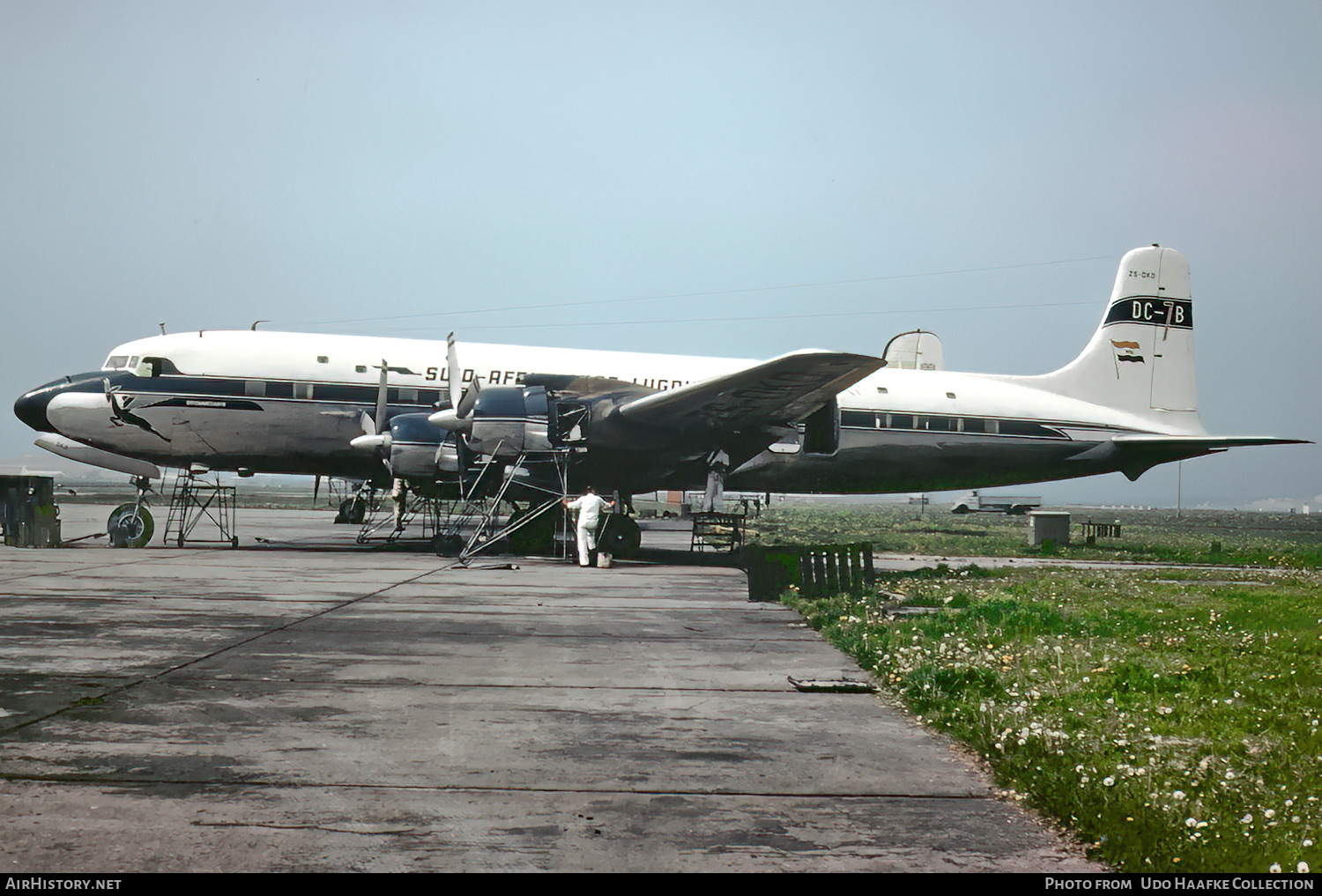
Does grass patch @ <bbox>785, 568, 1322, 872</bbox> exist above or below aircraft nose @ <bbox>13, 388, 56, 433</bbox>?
below

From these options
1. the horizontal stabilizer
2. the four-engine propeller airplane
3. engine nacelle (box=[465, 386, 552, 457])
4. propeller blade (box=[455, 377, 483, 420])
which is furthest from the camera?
the horizontal stabilizer

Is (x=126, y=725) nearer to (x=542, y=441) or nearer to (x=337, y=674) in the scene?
(x=337, y=674)

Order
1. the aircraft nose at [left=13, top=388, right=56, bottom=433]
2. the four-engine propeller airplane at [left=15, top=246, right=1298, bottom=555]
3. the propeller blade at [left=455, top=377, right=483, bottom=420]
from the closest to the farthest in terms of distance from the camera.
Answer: the propeller blade at [left=455, top=377, right=483, bottom=420] → the four-engine propeller airplane at [left=15, top=246, right=1298, bottom=555] → the aircraft nose at [left=13, top=388, right=56, bottom=433]

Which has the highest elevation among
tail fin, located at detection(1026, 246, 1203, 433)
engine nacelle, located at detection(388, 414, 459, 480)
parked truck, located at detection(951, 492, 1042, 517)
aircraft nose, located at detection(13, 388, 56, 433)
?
tail fin, located at detection(1026, 246, 1203, 433)

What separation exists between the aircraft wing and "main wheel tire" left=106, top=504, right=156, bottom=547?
10953 millimetres

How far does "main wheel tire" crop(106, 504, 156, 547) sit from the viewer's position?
19.6m

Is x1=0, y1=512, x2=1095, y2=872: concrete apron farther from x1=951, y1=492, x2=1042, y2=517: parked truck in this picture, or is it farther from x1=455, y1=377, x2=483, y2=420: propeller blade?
x1=951, y1=492, x2=1042, y2=517: parked truck

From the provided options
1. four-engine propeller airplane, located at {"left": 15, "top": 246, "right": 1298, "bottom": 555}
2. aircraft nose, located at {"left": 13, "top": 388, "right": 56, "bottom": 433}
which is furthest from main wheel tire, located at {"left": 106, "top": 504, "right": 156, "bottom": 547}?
aircraft nose, located at {"left": 13, "top": 388, "right": 56, "bottom": 433}

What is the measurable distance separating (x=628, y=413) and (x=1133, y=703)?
12.0 metres

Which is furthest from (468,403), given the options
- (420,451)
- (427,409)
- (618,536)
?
(618,536)

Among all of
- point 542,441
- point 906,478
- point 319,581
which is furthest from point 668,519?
point 319,581

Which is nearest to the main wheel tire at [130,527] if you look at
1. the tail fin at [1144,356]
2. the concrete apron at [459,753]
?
the concrete apron at [459,753]

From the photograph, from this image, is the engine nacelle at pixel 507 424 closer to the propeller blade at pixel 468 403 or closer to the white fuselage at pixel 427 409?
the propeller blade at pixel 468 403

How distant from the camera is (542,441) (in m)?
17.6
